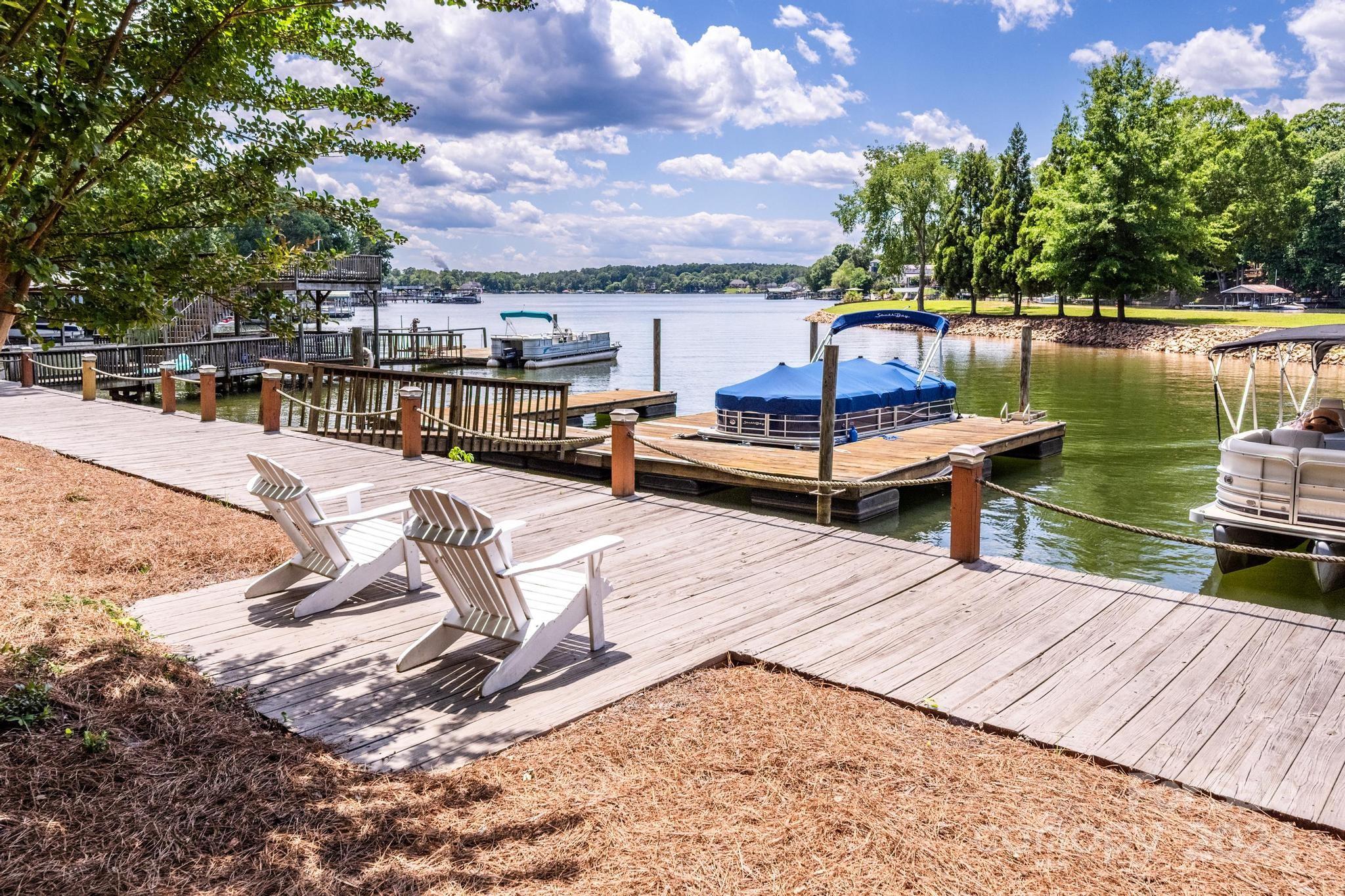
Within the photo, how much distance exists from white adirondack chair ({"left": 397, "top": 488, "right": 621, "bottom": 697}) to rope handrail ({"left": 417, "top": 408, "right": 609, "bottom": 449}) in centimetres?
584

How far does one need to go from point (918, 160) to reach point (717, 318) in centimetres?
5153

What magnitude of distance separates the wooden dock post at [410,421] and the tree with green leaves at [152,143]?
662 cm

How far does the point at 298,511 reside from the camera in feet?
20.4

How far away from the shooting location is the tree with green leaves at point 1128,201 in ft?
173

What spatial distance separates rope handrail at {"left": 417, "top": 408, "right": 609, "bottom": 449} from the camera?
1193cm

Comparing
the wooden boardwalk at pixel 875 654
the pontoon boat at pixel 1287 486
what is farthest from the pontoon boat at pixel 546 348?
the wooden boardwalk at pixel 875 654

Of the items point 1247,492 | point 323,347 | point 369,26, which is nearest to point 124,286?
point 369,26

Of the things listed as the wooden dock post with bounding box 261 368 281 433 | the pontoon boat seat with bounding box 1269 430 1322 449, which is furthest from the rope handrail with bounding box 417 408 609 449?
the pontoon boat seat with bounding box 1269 430 1322 449

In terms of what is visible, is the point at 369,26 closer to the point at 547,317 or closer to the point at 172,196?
the point at 172,196

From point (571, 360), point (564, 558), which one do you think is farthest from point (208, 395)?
point (571, 360)

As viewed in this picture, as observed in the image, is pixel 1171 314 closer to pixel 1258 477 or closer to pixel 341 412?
pixel 1258 477

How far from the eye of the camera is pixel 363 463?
12.4m

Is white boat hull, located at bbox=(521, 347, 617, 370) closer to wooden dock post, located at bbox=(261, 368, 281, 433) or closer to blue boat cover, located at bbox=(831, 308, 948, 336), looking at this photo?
blue boat cover, located at bbox=(831, 308, 948, 336)

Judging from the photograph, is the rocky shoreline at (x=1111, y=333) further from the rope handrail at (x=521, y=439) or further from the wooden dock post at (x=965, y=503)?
the wooden dock post at (x=965, y=503)
